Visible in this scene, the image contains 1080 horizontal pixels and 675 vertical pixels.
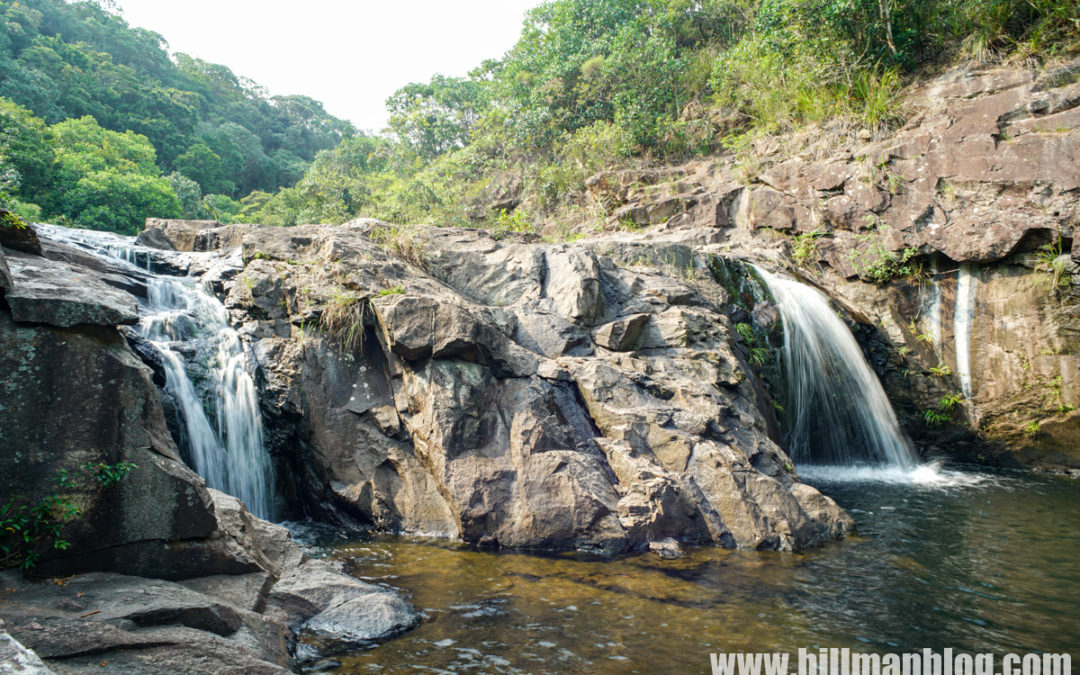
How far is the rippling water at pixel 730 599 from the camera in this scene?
4.02m

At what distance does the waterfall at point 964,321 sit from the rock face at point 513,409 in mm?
4915

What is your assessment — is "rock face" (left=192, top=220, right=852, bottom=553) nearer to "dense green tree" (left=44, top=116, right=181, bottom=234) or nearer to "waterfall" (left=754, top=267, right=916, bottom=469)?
"waterfall" (left=754, top=267, right=916, bottom=469)

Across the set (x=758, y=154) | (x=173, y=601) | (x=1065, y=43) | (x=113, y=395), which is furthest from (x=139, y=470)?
(x=1065, y=43)

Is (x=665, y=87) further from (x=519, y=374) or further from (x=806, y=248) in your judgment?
(x=519, y=374)

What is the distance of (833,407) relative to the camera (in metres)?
10.0

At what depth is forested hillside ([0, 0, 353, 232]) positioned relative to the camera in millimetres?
18656

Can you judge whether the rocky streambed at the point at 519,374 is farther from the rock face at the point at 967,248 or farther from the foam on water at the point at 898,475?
the foam on water at the point at 898,475

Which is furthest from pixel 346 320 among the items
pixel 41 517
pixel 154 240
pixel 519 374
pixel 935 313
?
pixel 935 313

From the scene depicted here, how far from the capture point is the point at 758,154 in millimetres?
14773

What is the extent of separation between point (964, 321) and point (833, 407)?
10.6ft

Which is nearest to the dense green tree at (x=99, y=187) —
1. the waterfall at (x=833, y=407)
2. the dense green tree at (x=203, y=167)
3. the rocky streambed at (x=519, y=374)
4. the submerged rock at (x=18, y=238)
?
the dense green tree at (x=203, y=167)

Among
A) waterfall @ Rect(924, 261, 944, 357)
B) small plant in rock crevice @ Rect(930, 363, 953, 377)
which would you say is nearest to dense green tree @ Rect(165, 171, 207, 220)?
waterfall @ Rect(924, 261, 944, 357)

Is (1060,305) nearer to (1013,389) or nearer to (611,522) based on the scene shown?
(1013,389)

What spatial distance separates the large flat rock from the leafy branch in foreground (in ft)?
3.05
